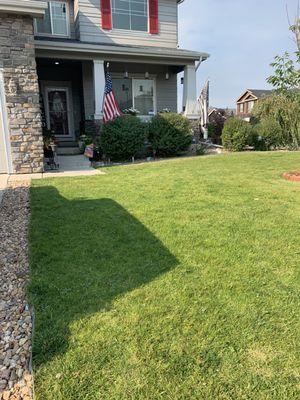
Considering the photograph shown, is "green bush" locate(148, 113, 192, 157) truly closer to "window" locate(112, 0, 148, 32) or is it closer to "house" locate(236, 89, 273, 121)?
"window" locate(112, 0, 148, 32)

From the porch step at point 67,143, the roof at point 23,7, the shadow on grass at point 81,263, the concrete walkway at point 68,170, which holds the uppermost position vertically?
the roof at point 23,7

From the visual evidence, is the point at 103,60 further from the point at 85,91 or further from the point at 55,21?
the point at 55,21

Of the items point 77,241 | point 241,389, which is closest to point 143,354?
point 241,389

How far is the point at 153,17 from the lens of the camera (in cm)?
1370

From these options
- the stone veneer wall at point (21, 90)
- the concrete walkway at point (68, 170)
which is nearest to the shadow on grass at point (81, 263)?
the concrete walkway at point (68, 170)

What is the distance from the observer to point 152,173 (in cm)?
802

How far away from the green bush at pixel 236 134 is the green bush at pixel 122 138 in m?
3.36

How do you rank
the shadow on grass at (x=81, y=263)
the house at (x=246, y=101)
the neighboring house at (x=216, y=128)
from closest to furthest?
the shadow on grass at (x=81, y=263), the neighboring house at (x=216, y=128), the house at (x=246, y=101)

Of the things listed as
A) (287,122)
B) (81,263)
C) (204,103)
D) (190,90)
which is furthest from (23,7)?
(287,122)

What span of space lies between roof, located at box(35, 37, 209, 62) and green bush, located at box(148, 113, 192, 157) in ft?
8.32

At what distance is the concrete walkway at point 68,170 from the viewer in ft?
27.1

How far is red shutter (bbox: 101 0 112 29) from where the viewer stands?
12781 mm

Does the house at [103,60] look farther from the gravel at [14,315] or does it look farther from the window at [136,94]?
the gravel at [14,315]

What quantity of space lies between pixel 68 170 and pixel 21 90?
7.47ft
